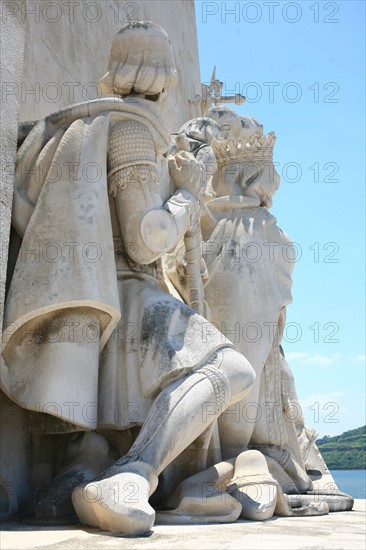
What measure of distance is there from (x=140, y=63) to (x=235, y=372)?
1.38 metres

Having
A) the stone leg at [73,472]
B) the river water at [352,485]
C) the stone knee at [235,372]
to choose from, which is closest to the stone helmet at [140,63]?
the stone knee at [235,372]

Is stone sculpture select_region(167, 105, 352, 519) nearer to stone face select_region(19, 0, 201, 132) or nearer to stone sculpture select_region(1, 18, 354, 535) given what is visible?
stone sculpture select_region(1, 18, 354, 535)

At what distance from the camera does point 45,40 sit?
15.8 ft

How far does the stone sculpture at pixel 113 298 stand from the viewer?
2.97m

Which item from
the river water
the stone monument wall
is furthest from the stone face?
the river water

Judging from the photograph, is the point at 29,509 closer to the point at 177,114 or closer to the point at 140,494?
the point at 140,494

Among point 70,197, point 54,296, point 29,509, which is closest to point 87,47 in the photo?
point 70,197

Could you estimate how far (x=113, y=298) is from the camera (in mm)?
3096

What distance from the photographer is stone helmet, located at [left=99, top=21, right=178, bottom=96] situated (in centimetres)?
353

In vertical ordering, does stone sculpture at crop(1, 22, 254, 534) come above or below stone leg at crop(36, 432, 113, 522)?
above

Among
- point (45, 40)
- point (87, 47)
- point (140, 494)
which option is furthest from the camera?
point (87, 47)

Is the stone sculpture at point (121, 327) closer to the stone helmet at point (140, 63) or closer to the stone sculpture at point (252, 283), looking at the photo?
the stone helmet at point (140, 63)

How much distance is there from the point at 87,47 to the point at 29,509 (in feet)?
10.7

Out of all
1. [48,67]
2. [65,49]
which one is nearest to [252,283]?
[48,67]
